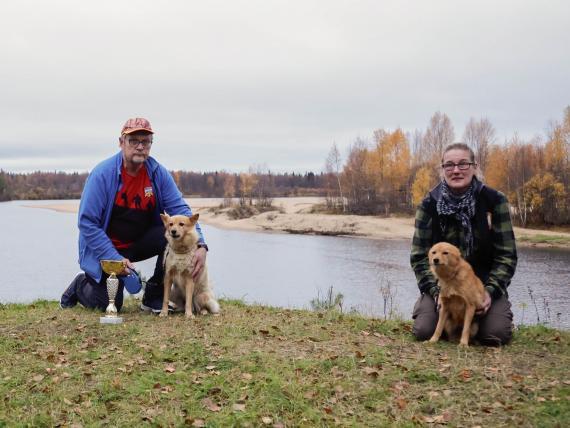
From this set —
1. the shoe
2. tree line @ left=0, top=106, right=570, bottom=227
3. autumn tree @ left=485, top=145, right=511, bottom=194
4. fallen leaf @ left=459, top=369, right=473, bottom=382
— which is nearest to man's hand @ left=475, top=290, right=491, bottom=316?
fallen leaf @ left=459, top=369, right=473, bottom=382

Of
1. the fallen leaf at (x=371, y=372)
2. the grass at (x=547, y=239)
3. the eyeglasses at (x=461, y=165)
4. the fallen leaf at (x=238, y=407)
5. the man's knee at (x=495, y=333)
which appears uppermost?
the eyeglasses at (x=461, y=165)

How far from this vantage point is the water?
46.4 feet

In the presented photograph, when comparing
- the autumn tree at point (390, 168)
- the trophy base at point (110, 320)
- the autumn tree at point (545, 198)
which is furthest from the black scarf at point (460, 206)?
the autumn tree at point (390, 168)

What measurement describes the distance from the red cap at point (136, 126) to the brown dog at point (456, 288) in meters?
3.32

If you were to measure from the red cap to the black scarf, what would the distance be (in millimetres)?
3235

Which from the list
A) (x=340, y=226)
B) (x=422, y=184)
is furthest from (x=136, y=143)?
(x=422, y=184)

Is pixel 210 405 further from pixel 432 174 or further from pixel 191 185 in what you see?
pixel 191 185

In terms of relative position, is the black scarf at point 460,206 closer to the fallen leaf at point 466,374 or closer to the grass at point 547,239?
the fallen leaf at point 466,374

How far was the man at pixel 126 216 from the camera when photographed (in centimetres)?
629

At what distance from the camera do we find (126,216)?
6.65 metres

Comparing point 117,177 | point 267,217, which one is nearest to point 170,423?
point 117,177

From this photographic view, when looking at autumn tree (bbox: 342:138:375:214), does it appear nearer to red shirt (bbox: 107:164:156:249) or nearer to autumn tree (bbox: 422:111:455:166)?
autumn tree (bbox: 422:111:455:166)

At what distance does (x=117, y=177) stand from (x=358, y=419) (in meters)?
4.15

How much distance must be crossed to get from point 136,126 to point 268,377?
332cm
